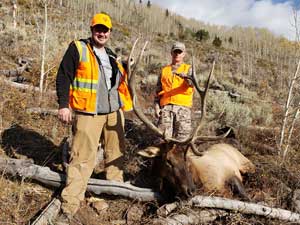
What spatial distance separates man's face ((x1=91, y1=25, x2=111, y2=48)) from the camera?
170 inches

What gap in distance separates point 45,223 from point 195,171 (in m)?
2.12

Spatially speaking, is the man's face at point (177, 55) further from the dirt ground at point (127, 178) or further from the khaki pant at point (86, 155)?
the dirt ground at point (127, 178)

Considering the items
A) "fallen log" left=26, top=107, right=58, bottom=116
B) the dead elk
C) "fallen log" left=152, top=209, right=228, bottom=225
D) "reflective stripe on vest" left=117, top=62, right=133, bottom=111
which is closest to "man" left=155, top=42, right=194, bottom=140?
the dead elk

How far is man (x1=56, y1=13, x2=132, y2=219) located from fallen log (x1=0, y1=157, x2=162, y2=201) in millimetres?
246

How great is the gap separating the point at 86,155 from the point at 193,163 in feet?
5.14

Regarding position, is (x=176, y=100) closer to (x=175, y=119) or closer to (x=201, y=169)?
(x=175, y=119)

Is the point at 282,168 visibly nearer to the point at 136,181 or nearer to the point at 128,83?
the point at 136,181

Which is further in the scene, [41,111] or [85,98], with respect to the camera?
[41,111]

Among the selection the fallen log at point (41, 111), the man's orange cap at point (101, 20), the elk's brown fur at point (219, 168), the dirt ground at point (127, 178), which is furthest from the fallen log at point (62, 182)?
the fallen log at point (41, 111)

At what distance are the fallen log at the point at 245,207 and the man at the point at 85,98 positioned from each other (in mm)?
1261

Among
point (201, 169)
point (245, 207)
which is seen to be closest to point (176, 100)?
point (201, 169)

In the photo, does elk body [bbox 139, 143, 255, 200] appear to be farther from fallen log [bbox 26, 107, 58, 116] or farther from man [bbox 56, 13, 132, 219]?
fallen log [bbox 26, 107, 58, 116]

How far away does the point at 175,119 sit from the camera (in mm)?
5531

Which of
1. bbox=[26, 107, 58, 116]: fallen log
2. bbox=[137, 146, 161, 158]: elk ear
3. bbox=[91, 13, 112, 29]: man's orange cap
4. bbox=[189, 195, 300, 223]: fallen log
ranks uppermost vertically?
bbox=[91, 13, 112, 29]: man's orange cap
